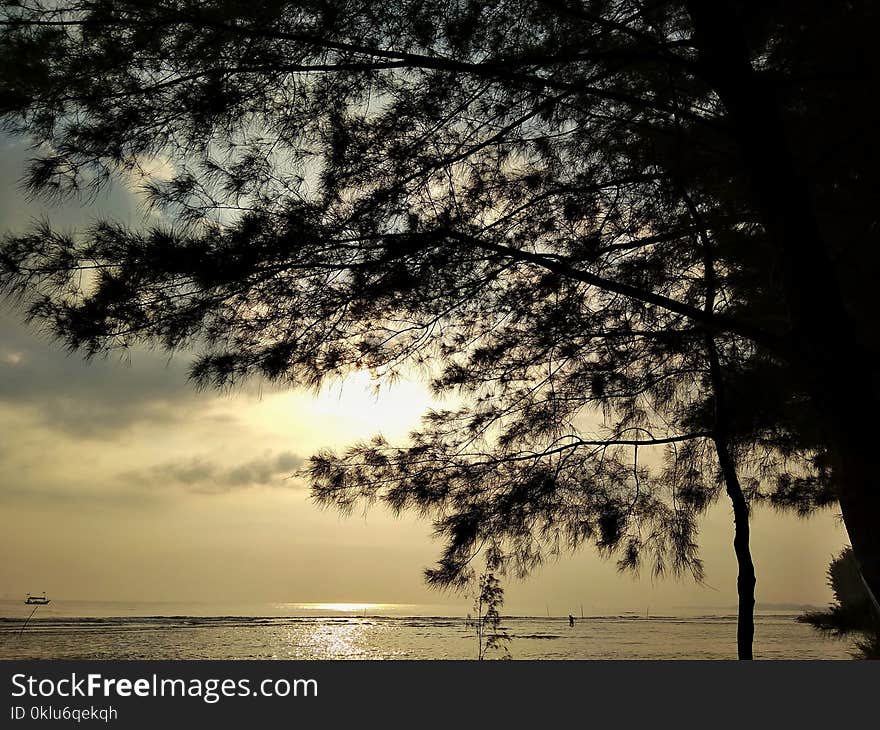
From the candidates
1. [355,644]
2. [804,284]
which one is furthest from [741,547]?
[355,644]

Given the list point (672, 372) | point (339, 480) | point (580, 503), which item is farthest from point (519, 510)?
point (672, 372)

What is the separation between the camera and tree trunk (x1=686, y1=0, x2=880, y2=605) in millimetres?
3102

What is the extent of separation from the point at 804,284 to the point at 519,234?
1689mm

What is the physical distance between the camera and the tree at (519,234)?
3373 millimetres

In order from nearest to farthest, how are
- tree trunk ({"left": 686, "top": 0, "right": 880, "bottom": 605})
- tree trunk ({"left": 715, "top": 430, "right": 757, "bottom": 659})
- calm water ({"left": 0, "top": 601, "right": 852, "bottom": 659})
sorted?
tree trunk ({"left": 686, "top": 0, "right": 880, "bottom": 605}) → tree trunk ({"left": 715, "top": 430, "right": 757, "bottom": 659}) → calm water ({"left": 0, "top": 601, "right": 852, "bottom": 659})

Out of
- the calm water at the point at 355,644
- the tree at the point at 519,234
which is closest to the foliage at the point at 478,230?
the tree at the point at 519,234

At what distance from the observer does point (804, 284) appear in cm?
322

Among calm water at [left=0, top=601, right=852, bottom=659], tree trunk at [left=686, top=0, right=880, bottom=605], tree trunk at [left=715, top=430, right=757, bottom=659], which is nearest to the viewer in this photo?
tree trunk at [left=686, top=0, right=880, bottom=605]

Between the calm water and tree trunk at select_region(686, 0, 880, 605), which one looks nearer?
tree trunk at select_region(686, 0, 880, 605)

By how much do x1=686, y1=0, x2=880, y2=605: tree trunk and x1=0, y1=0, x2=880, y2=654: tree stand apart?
13 millimetres

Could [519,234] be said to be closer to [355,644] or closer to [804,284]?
[804,284]

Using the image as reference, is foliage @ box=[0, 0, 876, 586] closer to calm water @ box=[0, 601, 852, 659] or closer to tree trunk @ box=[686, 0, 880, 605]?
tree trunk @ box=[686, 0, 880, 605]

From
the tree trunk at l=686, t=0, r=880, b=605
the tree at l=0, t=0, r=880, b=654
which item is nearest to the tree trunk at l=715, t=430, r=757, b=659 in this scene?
the tree at l=0, t=0, r=880, b=654

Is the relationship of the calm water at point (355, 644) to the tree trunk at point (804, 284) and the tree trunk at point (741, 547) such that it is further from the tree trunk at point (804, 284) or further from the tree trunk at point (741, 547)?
the tree trunk at point (804, 284)
